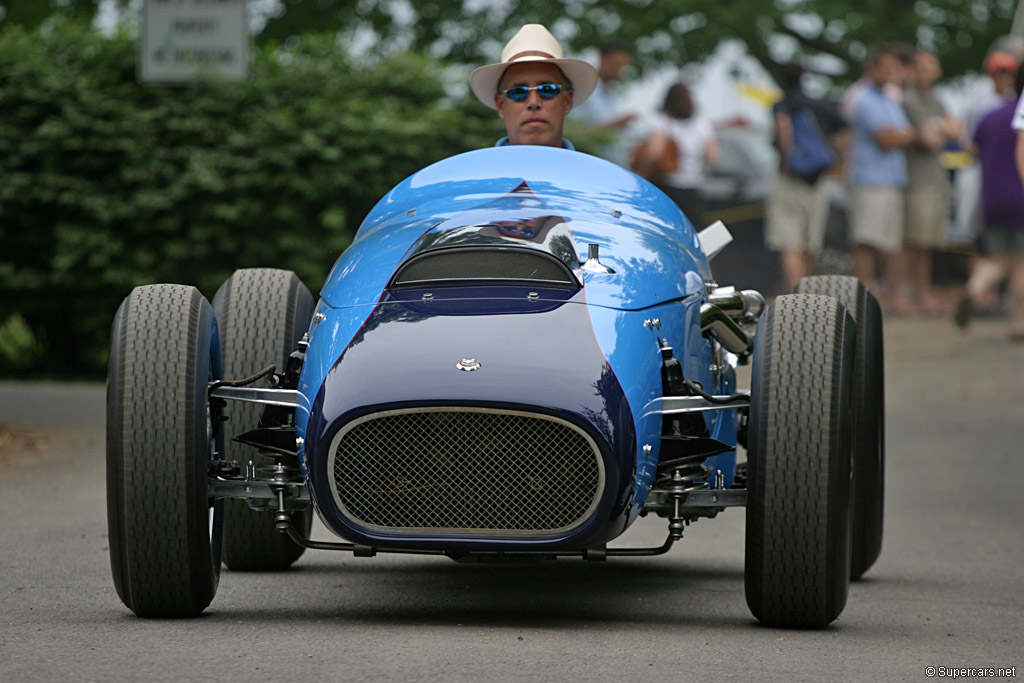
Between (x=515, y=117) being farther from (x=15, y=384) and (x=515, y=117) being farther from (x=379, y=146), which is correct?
(x=15, y=384)

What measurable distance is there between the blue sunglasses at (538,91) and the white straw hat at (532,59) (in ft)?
0.46

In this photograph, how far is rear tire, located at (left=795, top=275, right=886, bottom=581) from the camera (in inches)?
229

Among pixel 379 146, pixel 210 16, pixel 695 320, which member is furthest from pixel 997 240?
pixel 695 320

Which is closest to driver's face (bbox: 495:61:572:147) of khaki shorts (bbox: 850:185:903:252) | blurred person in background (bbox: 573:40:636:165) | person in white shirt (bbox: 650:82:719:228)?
blurred person in background (bbox: 573:40:636:165)

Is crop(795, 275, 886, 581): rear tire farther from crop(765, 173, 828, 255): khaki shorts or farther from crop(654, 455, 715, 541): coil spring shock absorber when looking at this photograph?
crop(765, 173, 828, 255): khaki shorts

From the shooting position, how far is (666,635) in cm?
461

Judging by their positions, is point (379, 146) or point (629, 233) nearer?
point (629, 233)

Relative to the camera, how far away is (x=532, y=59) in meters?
6.60

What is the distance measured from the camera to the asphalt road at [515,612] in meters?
4.02

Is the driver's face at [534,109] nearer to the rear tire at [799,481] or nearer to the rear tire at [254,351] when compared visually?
the rear tire at [254,351]

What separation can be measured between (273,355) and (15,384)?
22.2ft

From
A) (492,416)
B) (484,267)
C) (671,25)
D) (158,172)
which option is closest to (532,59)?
(484,267)

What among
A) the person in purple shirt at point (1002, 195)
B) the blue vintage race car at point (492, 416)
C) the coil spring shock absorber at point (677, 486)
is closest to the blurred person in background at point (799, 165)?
the person in purple shirt at point (1002, 195)

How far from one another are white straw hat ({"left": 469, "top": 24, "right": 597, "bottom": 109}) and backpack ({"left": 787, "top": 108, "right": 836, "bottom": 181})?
7.35 m
